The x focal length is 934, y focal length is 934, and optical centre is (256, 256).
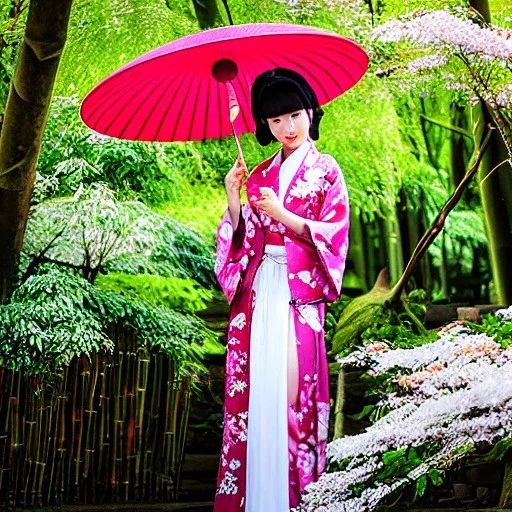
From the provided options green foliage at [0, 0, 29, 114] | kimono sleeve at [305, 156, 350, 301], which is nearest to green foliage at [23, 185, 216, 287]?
green foliage at [0, 0, 29, 114]

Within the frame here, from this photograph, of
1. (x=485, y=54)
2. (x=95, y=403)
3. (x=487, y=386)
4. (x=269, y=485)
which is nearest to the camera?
(x=487, y=386)

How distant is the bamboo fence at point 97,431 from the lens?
160 inches

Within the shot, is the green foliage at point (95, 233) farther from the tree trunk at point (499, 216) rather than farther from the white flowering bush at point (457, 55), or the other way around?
the tree trunk at point (499, 216)

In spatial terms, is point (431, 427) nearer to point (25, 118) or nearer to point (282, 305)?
point (282, 305)

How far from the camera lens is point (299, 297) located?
322 centimetres

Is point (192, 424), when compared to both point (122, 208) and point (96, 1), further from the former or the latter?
point (96, 1)

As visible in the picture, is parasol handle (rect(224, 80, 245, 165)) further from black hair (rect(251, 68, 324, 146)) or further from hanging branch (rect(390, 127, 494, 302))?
hanging branch (rect(390, 127, 494, 302))

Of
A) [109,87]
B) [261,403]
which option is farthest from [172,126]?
[261,403]

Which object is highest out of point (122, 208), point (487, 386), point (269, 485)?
point (122, 208)

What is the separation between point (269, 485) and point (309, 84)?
1451 mm

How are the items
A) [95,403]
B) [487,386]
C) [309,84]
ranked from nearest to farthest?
[487,386] < [309,84] < [95,403]

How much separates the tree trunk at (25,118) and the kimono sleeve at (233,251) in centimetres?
102

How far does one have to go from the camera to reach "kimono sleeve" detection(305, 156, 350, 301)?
3176 millimetres

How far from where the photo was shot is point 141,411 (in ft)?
13.9
